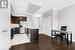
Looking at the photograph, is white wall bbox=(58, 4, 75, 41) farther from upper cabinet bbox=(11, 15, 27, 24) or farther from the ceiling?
upper cabinet bbox=(11, 15, 27, 24)

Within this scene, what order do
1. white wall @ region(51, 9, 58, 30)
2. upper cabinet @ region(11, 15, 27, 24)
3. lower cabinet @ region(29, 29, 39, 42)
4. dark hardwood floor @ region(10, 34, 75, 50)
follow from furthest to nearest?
upper cabinet @ region(11, 15, 27, 24) → white wall @ region(51, 9, 58, 30) → lower cabinet @ region(29, 29, 39, 42) → dark hardwood floor @ region(10, 34, 75, 50)

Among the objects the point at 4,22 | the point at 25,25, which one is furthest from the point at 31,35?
the point at 25,25

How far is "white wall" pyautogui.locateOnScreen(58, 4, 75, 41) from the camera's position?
6.01 metres

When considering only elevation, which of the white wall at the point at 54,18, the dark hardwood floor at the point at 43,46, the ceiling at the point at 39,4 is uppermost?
the ceiling at the point at 39,4

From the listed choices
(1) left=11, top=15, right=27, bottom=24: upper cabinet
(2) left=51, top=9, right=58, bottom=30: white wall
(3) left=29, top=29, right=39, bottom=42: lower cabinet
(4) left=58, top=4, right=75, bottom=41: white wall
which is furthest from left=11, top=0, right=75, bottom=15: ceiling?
(1) left=11, top=15, right=27, bottom=24: upper cabinet

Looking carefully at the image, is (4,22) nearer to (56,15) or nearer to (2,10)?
(2,10)

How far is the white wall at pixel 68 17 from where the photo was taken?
6.01 m

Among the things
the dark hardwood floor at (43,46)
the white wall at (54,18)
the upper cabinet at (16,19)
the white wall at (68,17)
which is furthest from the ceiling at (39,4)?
the upper cabinet at (16,19)

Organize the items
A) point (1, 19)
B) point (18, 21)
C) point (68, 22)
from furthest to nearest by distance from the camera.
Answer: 1. point (18, 21)
2. point (68, 22)
3. point (1, 19)

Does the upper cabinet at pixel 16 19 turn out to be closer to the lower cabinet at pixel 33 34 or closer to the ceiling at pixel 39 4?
the ceiling at pixel 39 4

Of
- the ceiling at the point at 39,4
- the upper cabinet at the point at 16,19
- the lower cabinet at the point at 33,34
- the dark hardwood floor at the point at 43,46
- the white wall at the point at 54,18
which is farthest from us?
the upper cabinet at the point at 16,19

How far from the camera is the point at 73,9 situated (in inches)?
236

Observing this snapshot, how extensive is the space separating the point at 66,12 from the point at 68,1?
43.0 inches

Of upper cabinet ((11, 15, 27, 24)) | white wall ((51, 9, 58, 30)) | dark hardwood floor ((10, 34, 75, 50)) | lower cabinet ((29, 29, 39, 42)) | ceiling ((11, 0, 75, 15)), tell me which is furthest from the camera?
upper cabinet ((11, 15, 27, 24))
